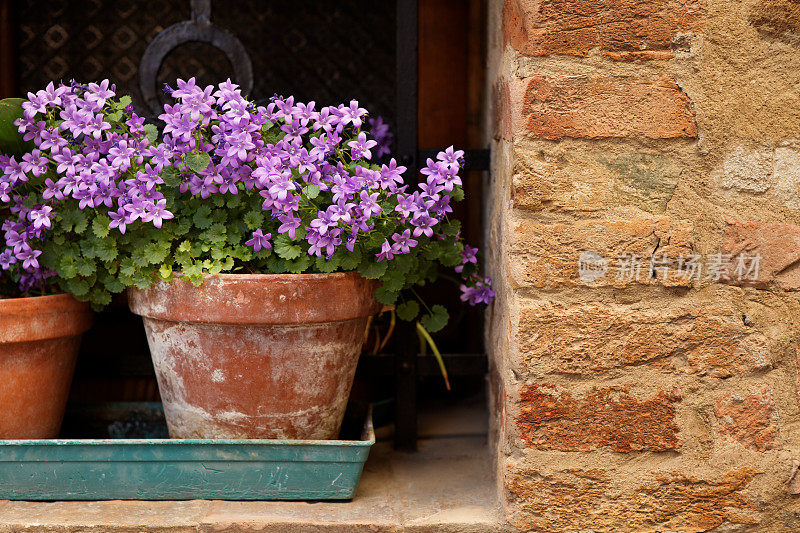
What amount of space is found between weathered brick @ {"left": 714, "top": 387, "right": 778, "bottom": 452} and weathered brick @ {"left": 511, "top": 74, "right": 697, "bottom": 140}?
0.53 m

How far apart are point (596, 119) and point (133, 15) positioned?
1780 millimetres

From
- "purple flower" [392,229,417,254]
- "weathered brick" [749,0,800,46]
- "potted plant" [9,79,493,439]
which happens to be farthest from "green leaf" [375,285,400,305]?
"weathered brick" [749,0,800,46]

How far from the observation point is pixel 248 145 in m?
1.46

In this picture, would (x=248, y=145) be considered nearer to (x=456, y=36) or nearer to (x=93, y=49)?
(x=456, y=36)

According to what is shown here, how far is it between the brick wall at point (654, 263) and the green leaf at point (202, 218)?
25.0 inches

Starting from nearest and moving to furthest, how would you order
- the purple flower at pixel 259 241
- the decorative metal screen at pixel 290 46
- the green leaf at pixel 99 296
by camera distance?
the purple flower at pixel 259 241, the green leaf at pixel 99 296, the decorative metal screen at pixel 290 46

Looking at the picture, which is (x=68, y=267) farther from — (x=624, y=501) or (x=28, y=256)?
(x=624, y=501)

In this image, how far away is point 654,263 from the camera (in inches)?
55.2

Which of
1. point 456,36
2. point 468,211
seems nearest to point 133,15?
point 456,36

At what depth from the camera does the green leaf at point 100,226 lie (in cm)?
150

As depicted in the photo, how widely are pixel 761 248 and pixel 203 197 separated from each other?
1.12 meters

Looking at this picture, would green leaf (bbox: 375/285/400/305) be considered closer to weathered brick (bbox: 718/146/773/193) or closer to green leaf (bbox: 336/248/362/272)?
green leaf (bbox: 336/248/362/272)

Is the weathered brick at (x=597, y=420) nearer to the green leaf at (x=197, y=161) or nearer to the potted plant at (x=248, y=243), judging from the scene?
the potted plant at (x=248, y=243)

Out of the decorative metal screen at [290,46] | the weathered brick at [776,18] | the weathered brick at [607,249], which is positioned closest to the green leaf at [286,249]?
the weathered brick at [607,249]
